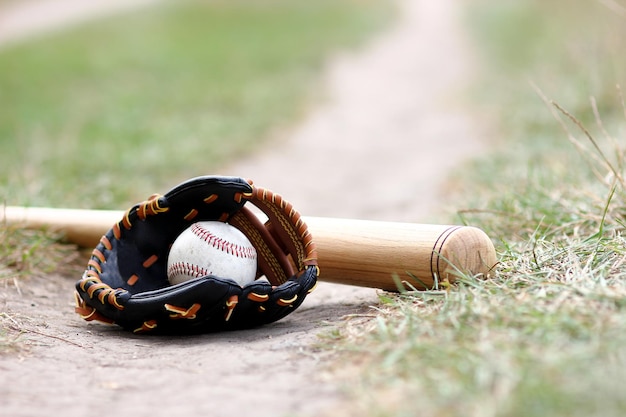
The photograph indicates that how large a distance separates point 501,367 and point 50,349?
5.30ft

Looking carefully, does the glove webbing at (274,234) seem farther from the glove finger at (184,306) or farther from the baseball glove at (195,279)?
the glove finger at (184,306)

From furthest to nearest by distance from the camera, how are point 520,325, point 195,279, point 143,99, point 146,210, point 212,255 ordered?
point 143,99 → point 146,210 → point 212,255 → point 195,279 → point 520,325

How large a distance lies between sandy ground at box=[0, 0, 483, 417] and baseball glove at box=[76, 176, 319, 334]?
9 cm

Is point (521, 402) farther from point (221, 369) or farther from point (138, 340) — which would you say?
point (138, 340)

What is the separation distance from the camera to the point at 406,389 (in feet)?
6.45

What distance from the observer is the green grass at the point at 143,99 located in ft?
19.2

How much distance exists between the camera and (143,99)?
937 cm

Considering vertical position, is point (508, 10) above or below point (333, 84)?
above

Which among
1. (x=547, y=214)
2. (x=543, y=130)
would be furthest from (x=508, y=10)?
(x=547, y=214)

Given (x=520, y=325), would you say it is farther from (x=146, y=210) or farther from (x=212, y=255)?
(x=146, y=210)

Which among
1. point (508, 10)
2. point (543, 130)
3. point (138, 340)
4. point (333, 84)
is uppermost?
point (508, 10)

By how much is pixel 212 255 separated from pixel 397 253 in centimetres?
72

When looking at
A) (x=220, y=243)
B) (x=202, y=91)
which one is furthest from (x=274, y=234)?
(x=202, y=91)

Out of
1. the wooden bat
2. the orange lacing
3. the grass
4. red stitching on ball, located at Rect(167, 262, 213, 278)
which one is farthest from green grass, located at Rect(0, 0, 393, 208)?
the wooden bat
